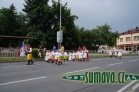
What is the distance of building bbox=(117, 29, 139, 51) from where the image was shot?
74000mm

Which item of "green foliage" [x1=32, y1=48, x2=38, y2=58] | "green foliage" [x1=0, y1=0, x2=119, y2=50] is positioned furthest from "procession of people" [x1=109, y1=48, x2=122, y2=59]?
"green foliage" [x1=32, y1=48, x2=38, y2=58]

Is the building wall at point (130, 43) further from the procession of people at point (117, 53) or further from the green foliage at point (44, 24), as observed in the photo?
the procession of people at point (117, 53)

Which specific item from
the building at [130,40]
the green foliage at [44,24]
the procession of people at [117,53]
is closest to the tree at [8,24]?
the green foliage at [44,24]

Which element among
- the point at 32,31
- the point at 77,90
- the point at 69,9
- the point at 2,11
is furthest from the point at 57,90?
the point at 2,11

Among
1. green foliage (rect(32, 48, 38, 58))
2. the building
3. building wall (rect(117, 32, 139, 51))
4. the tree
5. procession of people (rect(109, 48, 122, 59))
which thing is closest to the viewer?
green foliage (rect(32, 48, 38, 58))

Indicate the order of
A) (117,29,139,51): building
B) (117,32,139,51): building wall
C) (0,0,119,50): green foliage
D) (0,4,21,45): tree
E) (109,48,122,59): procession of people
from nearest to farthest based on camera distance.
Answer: (109,48,122,59): procession of people → (0,0,119,50): green foliage → (0,4,21,45): tree → (117,29,139,51): building → (117,32,139,51): building wall

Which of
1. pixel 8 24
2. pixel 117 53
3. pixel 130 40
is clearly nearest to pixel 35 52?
pixel 117 53

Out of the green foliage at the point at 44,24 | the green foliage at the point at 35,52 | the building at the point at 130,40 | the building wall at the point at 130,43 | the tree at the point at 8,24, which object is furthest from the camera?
the building wall at the point at 130,43

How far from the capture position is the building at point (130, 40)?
74.0 m

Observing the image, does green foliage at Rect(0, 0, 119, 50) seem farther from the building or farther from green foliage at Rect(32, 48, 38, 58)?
the building

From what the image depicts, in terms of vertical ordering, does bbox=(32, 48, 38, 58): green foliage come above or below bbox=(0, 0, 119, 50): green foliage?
below

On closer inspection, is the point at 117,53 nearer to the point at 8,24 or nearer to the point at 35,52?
the point at 35,52

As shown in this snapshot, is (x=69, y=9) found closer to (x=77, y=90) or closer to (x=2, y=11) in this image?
(x=2, y=11)

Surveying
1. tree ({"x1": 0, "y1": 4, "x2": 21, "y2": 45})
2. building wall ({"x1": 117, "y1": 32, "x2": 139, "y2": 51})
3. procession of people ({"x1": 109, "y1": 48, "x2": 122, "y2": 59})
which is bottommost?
procession of people ({"x1": 109, "y1": 48, "x2": 122, "y2": 59})
